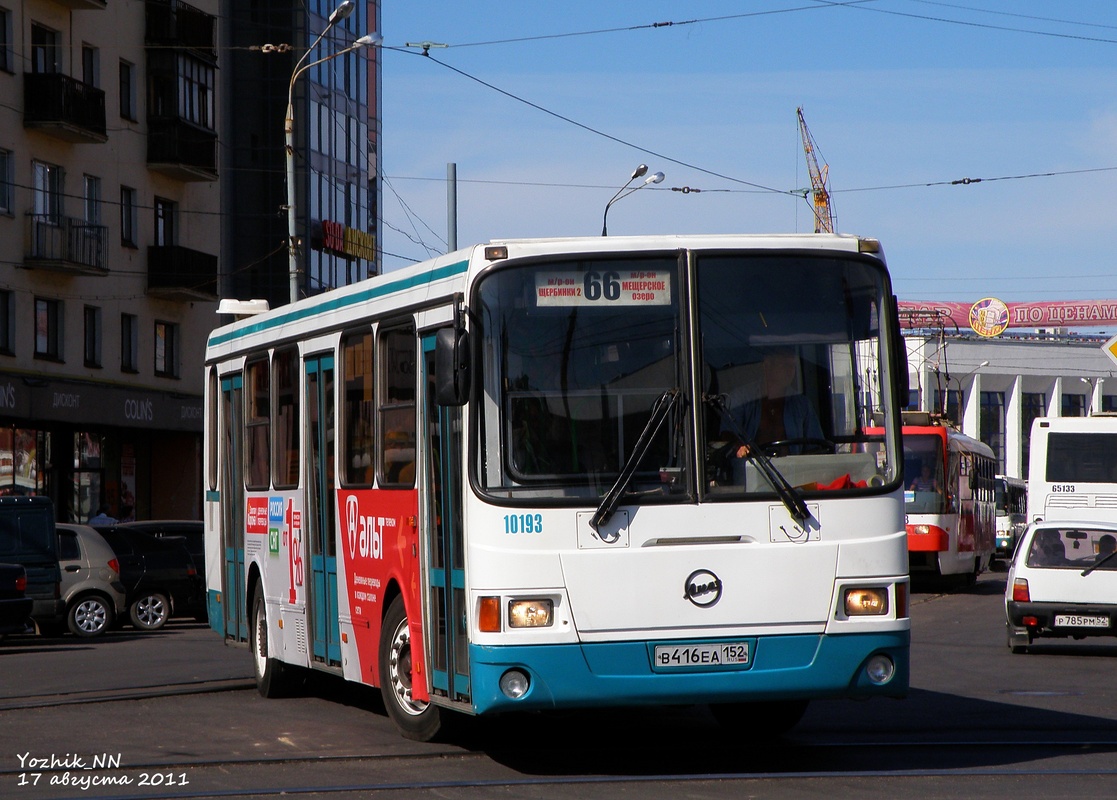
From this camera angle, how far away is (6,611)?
68.1 ft

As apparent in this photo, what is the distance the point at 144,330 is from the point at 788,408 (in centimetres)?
3636

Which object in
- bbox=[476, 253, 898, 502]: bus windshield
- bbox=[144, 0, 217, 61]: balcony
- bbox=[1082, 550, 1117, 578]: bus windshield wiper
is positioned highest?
bbox=[144, 0, 217, 61]: balcony

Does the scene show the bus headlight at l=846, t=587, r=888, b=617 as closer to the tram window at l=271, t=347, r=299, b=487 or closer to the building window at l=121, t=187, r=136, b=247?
the tram window at l=271, t=347, r=299, b=487

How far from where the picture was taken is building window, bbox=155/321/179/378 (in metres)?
44.7

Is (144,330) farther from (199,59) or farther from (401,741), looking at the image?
(401,741)

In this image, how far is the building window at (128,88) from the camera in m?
43.5

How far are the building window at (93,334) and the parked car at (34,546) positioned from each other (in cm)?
1936

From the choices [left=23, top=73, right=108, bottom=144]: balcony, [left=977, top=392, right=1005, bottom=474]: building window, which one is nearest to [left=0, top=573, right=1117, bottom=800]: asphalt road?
[left=23, top=73, right=108, bottom=144]: balcony

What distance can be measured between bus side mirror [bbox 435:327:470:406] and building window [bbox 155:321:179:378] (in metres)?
36.4

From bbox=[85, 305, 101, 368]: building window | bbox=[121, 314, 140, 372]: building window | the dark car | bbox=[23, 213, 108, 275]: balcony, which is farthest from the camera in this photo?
bbox=[121, 314, 140, 372]: building window

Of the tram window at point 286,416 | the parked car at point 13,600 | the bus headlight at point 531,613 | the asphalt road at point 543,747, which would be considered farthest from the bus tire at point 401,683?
the parked car at point 13,600

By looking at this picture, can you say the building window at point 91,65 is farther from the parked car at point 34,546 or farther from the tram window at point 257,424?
the tram window at point 257,424

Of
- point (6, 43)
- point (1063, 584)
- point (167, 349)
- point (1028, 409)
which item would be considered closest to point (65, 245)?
point (6, 43)

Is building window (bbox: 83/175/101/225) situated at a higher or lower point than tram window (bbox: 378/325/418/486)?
higher
